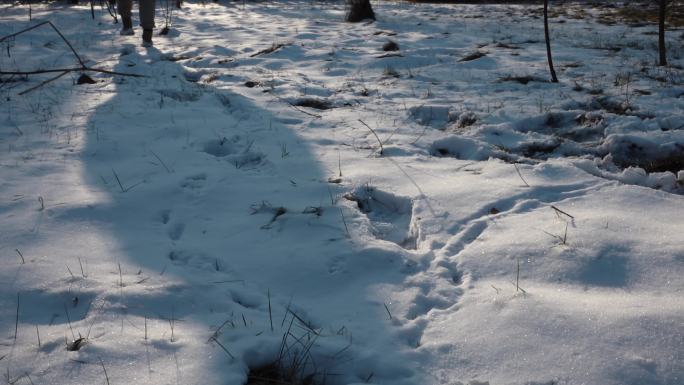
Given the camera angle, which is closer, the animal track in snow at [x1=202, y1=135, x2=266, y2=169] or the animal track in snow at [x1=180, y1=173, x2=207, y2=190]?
the animal track in snow at [x1=180, y1=173, x2=207, y2=190]

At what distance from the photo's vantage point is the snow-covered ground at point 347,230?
1.83 meters

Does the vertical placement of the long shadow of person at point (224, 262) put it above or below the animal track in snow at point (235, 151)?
below

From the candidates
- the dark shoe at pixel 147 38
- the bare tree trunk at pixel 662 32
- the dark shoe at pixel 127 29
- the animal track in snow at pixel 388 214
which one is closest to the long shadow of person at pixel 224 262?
the animal track in snow at pixel 388 214

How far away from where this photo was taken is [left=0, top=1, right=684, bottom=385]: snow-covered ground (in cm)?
183

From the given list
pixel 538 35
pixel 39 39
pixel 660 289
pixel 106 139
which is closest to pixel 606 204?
pixel 660 289

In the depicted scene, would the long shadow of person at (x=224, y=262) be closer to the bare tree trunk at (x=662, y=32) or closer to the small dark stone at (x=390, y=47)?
the small dark stone at (x=390, y=47)

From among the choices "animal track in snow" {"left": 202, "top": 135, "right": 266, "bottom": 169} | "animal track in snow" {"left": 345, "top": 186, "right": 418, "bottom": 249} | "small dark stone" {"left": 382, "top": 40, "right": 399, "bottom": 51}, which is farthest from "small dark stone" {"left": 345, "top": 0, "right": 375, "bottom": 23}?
"animal track in snow" {"left": 345, "top": 186, "right": 418, "bottom": 249}

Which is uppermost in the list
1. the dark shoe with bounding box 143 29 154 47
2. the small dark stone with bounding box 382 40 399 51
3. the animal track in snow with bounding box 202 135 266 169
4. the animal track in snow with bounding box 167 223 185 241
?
the small dark stone with bounding box 382 40 399 51

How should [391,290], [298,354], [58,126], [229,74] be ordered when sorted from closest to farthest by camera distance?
[298,354], [391,290], [58,126], [229,74]

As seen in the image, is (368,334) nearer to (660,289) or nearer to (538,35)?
(660,289)

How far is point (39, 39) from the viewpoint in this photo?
8.30 meters

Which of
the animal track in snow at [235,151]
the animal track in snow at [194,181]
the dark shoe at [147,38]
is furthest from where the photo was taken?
the dark shoe at [147,38]

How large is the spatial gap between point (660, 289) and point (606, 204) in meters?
0.82

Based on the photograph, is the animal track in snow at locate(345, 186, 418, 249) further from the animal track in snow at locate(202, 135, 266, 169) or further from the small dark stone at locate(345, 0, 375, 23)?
the small dark stone at locate(345, 0, 375, 23)
